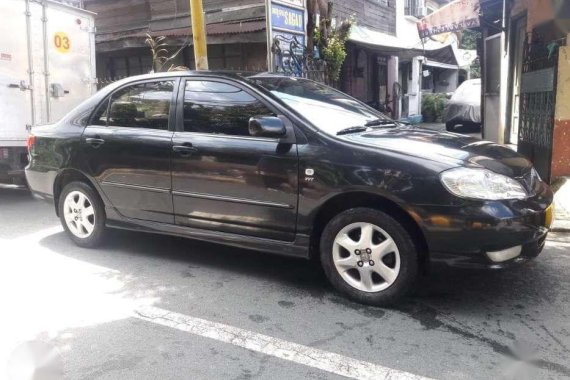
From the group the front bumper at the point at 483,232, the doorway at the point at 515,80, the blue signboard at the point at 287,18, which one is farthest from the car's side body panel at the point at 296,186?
the doorway at the point at 515,80

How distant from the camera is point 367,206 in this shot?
12.1 feet

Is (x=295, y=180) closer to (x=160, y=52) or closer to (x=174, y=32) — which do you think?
(x=174, y=32)

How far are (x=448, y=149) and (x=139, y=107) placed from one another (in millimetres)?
2737

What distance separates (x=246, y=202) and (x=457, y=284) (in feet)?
5.73

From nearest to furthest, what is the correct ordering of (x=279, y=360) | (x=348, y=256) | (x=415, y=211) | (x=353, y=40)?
1. (x=279, y=360)
2. (x=415, y=211)
3. (x=348, y=256)
4. (x=353, y=40)

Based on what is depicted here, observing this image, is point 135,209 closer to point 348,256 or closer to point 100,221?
point 100,221

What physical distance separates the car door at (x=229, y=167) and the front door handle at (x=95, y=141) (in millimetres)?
883

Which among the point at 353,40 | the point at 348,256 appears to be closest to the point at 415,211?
the point at 348,256

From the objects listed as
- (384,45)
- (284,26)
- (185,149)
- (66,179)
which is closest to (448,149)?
(185,149)

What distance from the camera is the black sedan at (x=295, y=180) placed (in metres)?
3.41

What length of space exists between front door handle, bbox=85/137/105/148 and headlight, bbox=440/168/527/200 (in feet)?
10.1

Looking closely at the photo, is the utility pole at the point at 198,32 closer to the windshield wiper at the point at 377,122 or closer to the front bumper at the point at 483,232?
the windshield wiper at the point at 377,122

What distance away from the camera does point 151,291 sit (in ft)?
13.5

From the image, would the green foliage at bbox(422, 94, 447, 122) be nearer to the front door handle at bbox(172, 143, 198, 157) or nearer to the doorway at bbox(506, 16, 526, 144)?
the doorway at bbox(506, 16, 526, 144)
